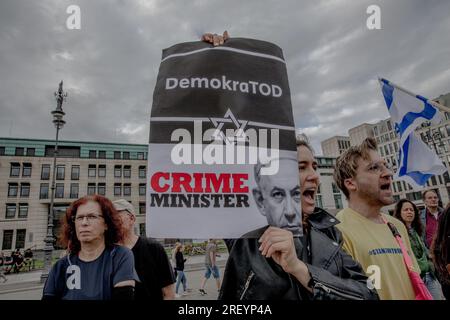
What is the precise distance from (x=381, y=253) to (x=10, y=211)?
172 ft

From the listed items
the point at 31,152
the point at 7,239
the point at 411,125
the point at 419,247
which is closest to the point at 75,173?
the point at 31,152

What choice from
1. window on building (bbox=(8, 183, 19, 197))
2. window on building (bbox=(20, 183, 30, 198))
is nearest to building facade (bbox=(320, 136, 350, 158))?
window on building (bbox=(20, 183, 30, 198))

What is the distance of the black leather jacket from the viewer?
147 cm

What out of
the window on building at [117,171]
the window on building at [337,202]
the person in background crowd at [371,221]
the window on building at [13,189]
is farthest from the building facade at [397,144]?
the window on building at [13,189]

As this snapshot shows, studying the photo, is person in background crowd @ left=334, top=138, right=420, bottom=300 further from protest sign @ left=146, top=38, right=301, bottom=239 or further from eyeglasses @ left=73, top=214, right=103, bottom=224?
eyeglasses @ left=73, top=214, right=103, bottom=224

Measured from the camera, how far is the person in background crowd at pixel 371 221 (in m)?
1.96

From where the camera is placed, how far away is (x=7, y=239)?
40.2 m

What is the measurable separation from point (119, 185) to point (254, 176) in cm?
4985

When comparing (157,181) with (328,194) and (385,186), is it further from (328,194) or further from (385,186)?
(328,194)

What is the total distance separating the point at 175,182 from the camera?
1439mm

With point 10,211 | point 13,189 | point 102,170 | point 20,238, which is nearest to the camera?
point 20,238
